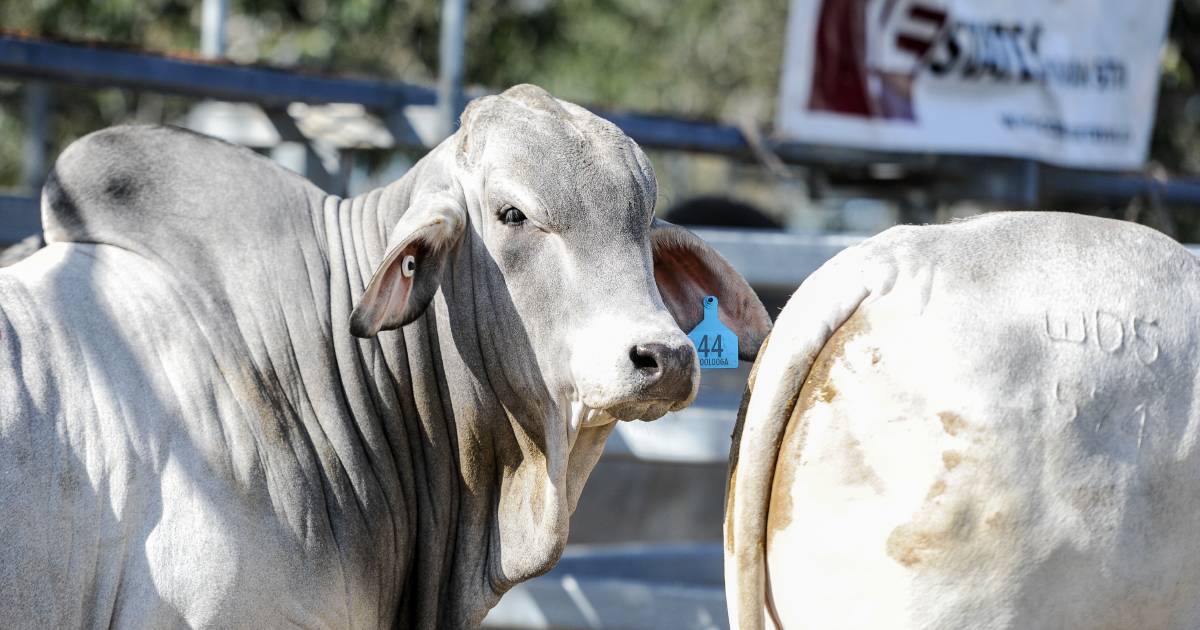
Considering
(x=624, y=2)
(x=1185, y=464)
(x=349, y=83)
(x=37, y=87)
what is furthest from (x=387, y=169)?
(x=1185, y=464)

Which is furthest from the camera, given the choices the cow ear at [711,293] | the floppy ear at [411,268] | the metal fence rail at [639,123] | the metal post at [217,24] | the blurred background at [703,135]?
the metal post at [217,24]

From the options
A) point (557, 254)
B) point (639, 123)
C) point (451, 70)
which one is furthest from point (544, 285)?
point (639, 123)

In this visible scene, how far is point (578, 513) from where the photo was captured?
6957mm

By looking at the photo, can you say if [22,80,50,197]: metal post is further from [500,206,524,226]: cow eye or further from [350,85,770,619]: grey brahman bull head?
[500,206,524,226]: cow eye

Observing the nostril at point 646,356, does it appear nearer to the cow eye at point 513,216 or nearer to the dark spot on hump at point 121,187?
the cow eye at point 513,216

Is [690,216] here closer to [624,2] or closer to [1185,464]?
[1185,464]

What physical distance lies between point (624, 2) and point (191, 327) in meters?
13.9

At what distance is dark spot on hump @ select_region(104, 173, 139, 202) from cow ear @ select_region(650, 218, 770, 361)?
110 centimetres

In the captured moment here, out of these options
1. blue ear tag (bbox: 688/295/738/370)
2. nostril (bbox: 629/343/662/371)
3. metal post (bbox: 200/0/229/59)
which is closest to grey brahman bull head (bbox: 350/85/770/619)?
nostril (bbox: 629/343/662/371)

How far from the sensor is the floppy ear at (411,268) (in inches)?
103

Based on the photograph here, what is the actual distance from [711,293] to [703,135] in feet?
10.1

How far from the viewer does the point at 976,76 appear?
6.38m

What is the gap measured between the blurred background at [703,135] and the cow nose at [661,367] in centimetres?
155

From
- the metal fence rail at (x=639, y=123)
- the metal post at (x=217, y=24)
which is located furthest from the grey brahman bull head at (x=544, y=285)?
the metal post at (x=217, y=24)
